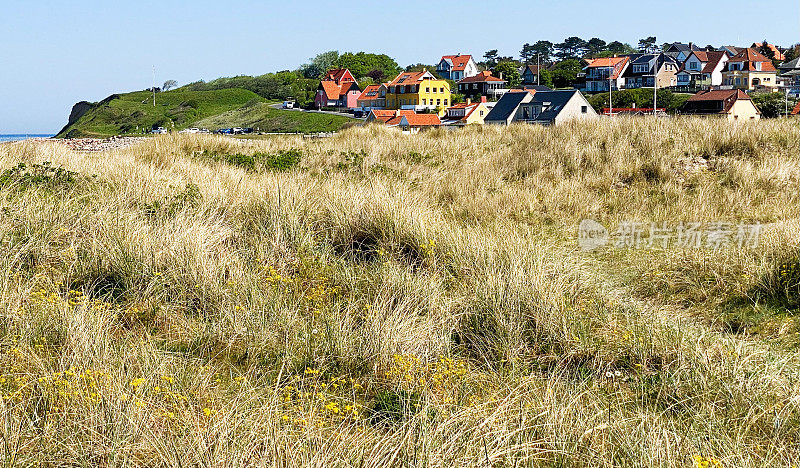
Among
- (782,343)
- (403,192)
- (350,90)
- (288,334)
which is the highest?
(350,90)

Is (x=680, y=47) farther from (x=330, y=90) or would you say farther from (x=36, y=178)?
(x=36, y=178)

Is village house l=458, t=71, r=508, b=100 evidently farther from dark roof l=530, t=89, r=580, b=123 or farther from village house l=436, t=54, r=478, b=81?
dark roof l=530, t=89, r=580, b=123

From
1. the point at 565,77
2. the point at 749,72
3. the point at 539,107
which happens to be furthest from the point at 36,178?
the point at 749,72

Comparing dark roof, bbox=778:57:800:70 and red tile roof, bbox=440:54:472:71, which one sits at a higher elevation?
red tile roof, bbox=440:54:472:71

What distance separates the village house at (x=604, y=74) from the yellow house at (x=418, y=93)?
1935 cm

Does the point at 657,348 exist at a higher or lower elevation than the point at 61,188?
lower

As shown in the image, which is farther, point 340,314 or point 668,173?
point 668,173

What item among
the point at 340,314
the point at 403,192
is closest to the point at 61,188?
the point at 403,192

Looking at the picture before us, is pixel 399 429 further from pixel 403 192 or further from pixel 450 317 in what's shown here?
pixel 403 192

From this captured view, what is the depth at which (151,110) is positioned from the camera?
73.3 metres

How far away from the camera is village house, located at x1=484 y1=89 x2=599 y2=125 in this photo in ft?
115

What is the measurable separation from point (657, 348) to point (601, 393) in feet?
1.83

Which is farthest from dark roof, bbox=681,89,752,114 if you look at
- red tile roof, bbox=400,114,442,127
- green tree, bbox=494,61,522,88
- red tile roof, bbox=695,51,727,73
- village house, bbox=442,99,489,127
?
red tile roof, bbox=695,51,727,73

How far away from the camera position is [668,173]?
9.60 meters
